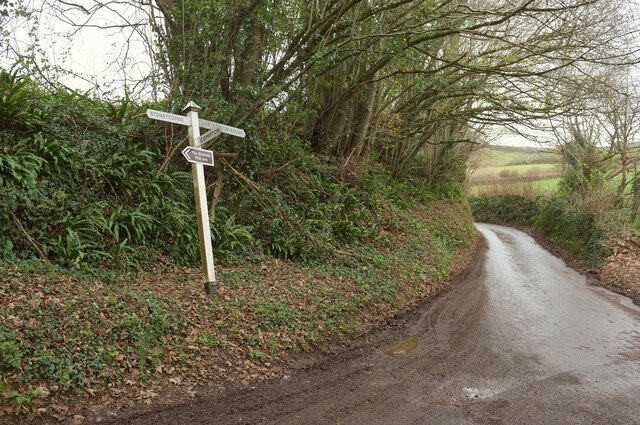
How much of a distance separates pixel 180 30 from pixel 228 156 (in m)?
3.17

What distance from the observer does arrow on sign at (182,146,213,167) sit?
21.8 ft

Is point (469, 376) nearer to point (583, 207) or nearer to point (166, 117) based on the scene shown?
point (166, 117)

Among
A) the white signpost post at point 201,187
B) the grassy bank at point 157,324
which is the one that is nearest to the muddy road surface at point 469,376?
the grassy bank at point 157,324

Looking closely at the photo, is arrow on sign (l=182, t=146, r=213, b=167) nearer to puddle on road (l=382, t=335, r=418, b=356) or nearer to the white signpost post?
the white signpost post

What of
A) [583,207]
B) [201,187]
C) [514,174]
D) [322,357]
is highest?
[514,174]

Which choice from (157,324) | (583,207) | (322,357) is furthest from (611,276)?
(157,324)

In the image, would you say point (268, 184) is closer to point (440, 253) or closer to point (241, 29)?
point (241, 29)

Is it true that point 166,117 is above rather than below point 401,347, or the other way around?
above

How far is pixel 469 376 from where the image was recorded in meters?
6.01

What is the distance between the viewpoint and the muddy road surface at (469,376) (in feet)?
15.9

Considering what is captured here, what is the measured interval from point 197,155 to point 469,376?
16.6 feet

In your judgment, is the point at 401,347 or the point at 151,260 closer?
the point at 401,347

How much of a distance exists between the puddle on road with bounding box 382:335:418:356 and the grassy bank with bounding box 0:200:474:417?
756mm

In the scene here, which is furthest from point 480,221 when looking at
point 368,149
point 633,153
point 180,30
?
point 180,30
